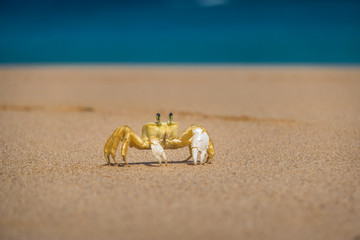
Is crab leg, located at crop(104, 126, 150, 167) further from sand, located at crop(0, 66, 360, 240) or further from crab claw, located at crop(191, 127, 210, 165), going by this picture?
crab claw, located at crop(191, 127, 210, 165)

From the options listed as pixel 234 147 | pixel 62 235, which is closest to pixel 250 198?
pixel 62 235

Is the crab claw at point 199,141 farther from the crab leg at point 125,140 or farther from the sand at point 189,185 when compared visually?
the crab leg at point 125,140

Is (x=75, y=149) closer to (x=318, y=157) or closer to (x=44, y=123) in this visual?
(x=44, y=123)

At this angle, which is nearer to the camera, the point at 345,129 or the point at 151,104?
the point at 345,129

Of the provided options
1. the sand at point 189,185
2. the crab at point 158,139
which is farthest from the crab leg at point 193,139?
the sand at point 189,185

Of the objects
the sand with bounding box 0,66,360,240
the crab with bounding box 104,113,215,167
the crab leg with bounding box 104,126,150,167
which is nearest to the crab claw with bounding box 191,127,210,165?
the crab with bounding box 104,113,215,167

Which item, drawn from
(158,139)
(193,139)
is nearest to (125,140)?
(158,139)

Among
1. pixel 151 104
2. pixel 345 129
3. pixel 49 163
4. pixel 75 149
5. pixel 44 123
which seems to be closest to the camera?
pixel 49 163

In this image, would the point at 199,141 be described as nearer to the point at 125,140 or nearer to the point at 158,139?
the point at 158,139
